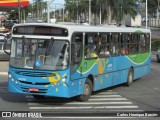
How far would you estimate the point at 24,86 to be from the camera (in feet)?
41.9

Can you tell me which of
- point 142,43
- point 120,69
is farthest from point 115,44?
point 142,43

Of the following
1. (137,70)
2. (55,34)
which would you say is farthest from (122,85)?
(55,34)

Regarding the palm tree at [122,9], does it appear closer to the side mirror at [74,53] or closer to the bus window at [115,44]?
the bus window at [115,44]

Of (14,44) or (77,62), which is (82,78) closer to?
(77,62)

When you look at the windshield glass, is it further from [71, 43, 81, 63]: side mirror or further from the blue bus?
[71, 43, 81, 63]: side mirror

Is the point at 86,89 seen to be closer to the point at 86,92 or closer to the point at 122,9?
the point at 86,92

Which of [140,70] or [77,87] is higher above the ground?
[77,87]

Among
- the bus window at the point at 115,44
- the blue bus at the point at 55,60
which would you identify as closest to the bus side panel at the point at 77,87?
the blue bus at the point at 55,60

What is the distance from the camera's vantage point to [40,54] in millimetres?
12703

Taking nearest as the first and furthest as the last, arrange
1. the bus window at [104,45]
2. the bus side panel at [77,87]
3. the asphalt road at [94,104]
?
1. the asphalt road at [94,104]
2. the bus side panel at [77,87]
3. the bus window at [104,45]

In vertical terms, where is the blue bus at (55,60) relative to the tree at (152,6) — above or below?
below

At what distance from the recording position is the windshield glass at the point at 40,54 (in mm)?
12539

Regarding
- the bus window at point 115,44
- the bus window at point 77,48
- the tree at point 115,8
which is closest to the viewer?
the bus window at point 77,48

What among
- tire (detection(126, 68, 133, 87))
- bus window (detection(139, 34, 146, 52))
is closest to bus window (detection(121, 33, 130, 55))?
tire (detection(126, 68, 133, 87))
